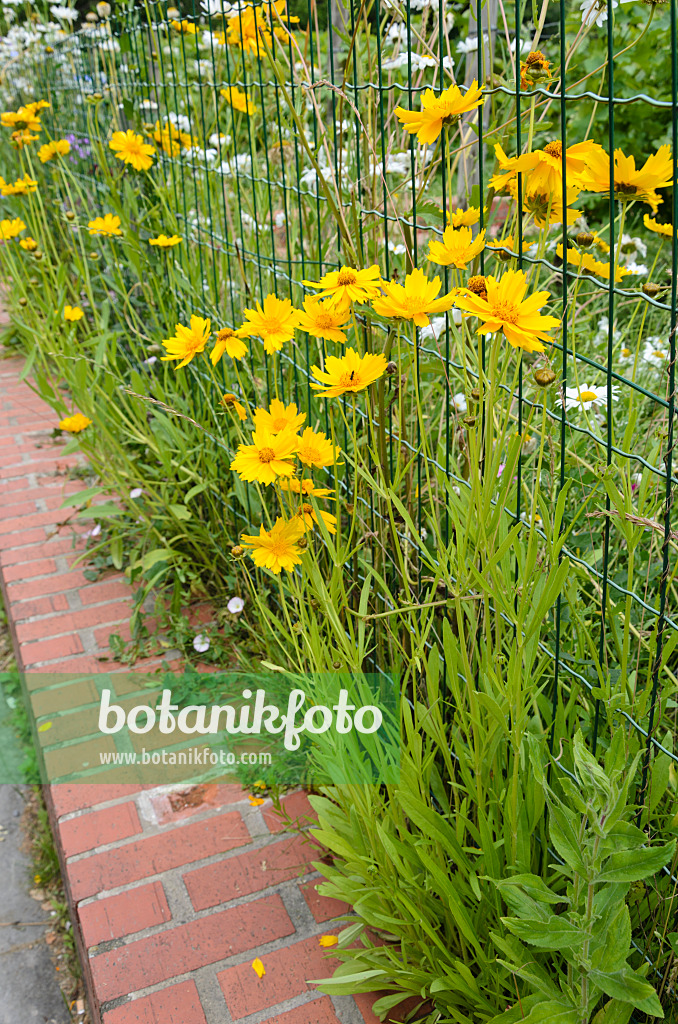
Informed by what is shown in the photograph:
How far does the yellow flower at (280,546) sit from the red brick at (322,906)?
1.84ft

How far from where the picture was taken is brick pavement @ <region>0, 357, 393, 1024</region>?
1218 millimetres

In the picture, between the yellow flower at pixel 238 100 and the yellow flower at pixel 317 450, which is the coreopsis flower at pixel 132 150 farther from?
the yellow flower at pixel 317 450

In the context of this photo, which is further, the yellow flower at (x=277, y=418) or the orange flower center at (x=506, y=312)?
the yellow flower at (x=277, y=418)

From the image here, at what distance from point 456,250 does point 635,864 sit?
64 centimetres

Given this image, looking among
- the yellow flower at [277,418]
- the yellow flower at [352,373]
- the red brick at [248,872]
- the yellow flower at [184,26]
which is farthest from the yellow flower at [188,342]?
the yellow flower at [184,26]

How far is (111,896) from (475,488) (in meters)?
0.96

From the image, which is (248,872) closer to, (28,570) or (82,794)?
(82,794)

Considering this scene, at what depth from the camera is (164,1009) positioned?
121 cm

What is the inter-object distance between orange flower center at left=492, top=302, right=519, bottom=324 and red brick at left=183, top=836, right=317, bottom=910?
3.33 feet

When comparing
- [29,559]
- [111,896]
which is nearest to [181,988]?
[111,896]

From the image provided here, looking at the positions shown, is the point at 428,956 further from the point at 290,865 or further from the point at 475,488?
the point at 475,488

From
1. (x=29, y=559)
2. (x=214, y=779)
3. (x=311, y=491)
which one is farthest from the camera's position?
(x=29, y=559)

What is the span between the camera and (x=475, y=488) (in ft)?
2.97

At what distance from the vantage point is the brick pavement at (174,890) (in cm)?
122
